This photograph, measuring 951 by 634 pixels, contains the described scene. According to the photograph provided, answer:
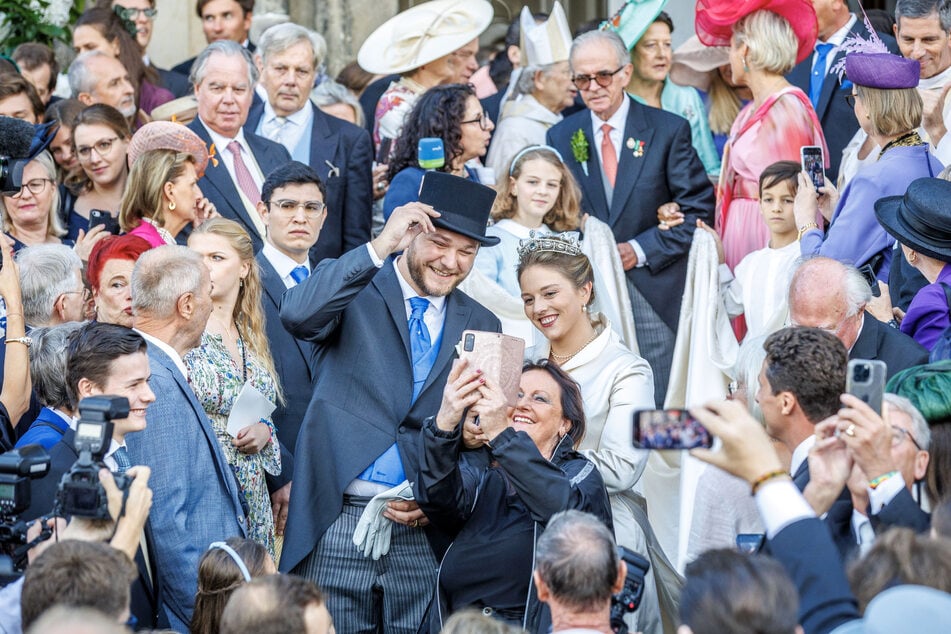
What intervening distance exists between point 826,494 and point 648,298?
355 cm

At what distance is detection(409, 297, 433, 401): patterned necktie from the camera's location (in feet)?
16.9

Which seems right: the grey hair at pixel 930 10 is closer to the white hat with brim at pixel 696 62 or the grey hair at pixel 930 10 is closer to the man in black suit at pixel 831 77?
the man in black suit at pixel 831 77

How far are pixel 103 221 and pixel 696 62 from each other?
378cm

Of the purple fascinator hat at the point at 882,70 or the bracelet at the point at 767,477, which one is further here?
the purple fascinator hat at the point at 882,70

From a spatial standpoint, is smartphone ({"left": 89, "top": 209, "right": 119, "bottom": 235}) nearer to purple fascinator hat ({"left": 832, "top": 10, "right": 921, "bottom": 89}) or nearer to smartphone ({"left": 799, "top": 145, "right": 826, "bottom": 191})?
smartphone ({"left": 799, "top": 145, "right": 826, "bottom": 191})

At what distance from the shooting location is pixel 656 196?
24.1ft

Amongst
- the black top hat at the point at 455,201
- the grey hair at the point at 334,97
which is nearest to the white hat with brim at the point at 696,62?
the grey hair at the point at 334,97

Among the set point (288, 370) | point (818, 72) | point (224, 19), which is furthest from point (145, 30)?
point (818, 72)

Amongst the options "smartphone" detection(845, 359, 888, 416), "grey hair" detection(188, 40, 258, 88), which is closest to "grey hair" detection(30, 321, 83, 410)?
"grey hair" detection(188, 40, 258, 88)

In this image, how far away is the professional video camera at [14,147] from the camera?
520cm

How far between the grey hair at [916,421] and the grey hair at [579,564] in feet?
2.80

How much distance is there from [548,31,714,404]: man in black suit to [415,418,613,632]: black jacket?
2528 mm

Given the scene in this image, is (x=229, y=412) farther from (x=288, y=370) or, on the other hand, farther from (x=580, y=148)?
(x=580, y=148)

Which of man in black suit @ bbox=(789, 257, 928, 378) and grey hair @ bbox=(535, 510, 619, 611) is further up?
man in black suit @ bbox=(789, 257, 928, 378)
